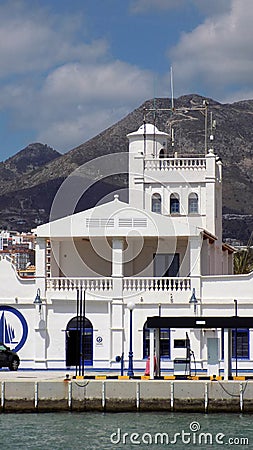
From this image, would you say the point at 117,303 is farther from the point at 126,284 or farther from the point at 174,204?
the point at 174,204

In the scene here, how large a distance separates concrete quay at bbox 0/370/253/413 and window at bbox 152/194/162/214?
22.1m

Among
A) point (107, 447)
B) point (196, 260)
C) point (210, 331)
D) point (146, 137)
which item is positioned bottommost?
point (107, 447)

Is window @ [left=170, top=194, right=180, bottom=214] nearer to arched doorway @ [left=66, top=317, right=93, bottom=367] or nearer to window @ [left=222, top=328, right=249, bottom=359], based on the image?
arched doorway @ [left=66, top=317, right=93, bottom=367]

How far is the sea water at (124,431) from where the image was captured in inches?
1282

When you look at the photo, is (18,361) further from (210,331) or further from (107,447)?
(107,447)

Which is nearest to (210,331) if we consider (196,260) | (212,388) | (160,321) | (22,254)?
(196,260)

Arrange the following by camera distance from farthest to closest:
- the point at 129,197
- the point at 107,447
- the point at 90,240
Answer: the point at 129,197 → the point at 90,240 → the point at 107,447

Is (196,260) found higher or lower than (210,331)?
higher

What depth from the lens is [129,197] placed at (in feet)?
199

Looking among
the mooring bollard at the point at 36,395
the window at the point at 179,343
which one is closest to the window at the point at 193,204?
the window at the point at 179,343

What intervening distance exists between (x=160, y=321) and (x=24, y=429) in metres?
8.91

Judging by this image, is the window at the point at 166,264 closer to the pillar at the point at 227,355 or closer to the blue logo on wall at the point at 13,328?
the blue logo on wall at the point at 13,328

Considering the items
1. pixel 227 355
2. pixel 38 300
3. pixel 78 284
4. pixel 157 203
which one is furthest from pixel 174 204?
pixel 227 355

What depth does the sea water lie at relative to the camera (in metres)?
32.6
